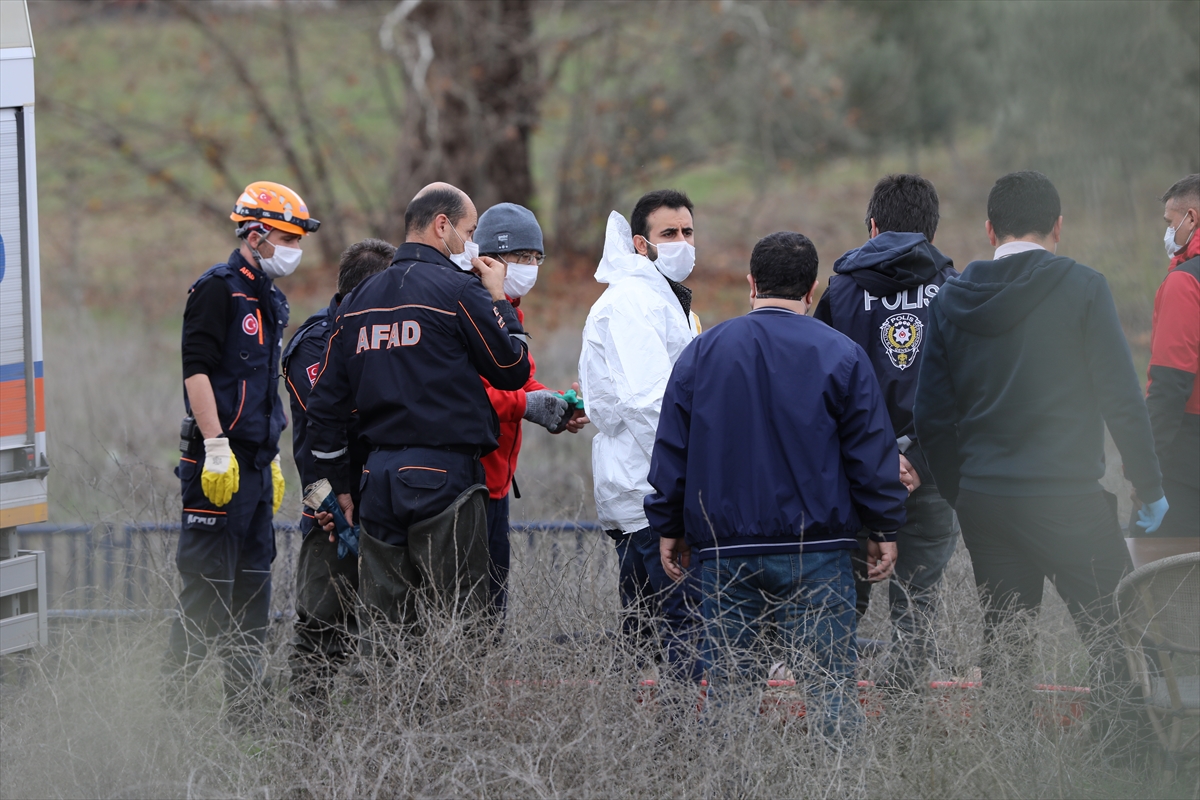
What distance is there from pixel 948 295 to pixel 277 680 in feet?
9.30

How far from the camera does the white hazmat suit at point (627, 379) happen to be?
384cm

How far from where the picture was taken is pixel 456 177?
13898mm

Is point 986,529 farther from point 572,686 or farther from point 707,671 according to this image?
point 572,686

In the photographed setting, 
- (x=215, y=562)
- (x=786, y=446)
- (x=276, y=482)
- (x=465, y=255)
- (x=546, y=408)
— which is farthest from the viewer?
(x=276, y=482)

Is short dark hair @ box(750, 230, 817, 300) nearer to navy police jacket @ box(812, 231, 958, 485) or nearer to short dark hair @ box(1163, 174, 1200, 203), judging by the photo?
navy police jacket @ box(812, 231, 958, 485)

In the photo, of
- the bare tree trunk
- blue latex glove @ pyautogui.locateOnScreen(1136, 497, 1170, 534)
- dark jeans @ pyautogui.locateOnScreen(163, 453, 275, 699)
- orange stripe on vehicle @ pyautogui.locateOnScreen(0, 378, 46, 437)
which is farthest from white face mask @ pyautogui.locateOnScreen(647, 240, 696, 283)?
the bare tree trunk

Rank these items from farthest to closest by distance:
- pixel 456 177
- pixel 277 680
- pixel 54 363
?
pixel 456 177 < pixel 54 363 < pixel 277 680

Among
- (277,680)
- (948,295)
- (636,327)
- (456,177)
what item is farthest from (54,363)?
(948,295)

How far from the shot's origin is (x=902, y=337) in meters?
3.93

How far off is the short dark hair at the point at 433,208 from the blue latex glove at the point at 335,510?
0.99 m

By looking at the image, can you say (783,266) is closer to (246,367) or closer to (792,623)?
(792,623)

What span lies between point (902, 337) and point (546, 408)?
1.35 m

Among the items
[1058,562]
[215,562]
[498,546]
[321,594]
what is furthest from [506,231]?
[1058,562]

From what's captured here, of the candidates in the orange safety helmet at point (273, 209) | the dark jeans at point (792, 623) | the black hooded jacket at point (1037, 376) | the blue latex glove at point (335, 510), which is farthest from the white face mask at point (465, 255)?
the black hooded jacket at point (1037, 376)
